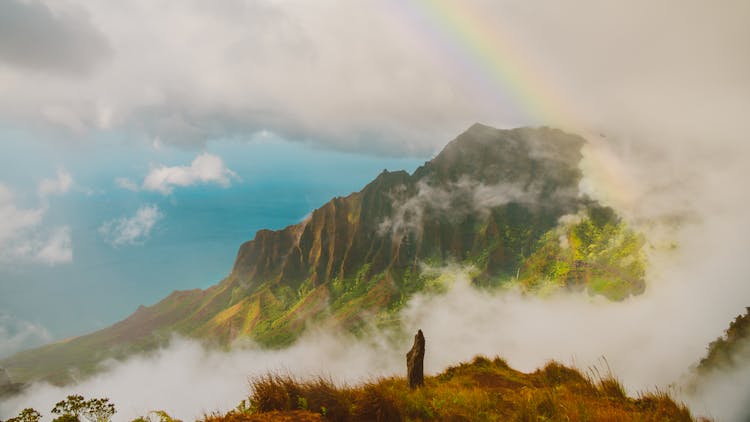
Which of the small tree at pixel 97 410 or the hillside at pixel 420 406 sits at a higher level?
the small tree at pixel 97 410

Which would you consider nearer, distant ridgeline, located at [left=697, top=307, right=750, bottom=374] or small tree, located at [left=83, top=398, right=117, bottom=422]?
small tree, located at [left=83, top=398, right=117, bottom=422]

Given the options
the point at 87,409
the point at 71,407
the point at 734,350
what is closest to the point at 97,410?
the point at 87,409

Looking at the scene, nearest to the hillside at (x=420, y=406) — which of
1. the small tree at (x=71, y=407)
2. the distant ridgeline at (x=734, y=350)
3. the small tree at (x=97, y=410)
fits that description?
the small tree at (x=97, y=410)

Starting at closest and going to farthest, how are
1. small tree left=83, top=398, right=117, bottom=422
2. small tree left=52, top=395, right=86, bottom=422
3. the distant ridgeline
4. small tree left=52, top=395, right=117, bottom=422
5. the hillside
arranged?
the hillside → small tree left=52, top=395, right=86, bottom=422 → small tree left=52, top=395, right=117, bottom=422 → small tree left=83, top=398, right=117, bottom=422 → the distant ridgeline

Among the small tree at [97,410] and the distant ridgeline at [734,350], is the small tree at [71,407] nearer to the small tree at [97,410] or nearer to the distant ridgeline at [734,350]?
the small tree at [97,410]

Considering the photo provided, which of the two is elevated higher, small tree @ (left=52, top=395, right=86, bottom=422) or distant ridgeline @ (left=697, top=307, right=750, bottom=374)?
small tree @ (left=52, top=395, right=86, bottom=422)

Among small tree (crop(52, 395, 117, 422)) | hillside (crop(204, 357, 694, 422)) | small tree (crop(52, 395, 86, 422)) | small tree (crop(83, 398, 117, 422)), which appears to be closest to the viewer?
hillside (crop(204, 357, 694, 422))

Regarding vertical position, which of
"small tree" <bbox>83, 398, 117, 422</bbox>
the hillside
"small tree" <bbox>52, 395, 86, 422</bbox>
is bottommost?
the hillside

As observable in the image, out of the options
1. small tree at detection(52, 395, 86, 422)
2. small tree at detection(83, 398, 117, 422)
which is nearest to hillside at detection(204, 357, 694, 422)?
small tree at detection(83, 398, 117, 422)

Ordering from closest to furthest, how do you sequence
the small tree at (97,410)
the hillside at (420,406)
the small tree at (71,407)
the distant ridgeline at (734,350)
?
the hillside at (420,406)
the small tree at (71,407)
the small tree at (97,410)
the distant ridgeline at (734,350)

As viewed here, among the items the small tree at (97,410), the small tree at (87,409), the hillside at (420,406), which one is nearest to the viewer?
the hillside at (420,406)

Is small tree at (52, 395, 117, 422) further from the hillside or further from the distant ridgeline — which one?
the distant ridgeline

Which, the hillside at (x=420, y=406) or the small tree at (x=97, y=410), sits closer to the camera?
the hillside at (x=420, y=406)

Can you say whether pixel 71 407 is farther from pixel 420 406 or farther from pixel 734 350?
pixel 734 350
